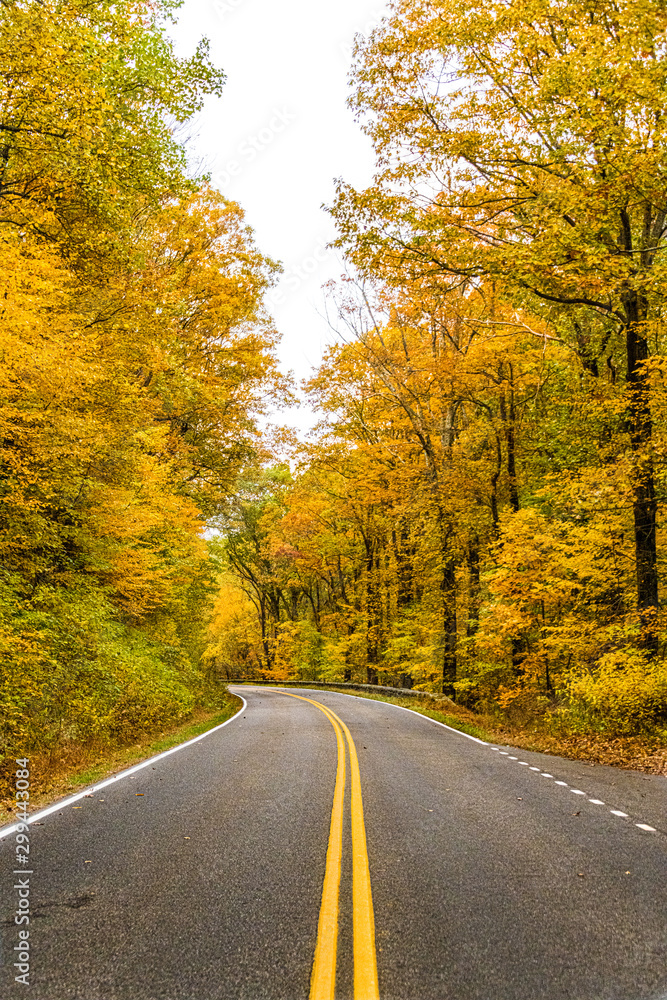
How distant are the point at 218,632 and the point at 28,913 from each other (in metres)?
50.7

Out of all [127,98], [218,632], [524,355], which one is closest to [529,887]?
[127,98]

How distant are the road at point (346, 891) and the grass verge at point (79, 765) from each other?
0.58 metres

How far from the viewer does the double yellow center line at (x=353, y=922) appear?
3.03 meters

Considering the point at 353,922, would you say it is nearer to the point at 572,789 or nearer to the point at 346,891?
the point at 346,891

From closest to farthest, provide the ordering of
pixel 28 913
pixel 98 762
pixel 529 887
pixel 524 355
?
pixel 28 913
pixel 529 887
pixel 98 762
pixel 524 355

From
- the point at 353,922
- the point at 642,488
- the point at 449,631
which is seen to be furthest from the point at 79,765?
the point at 449,631

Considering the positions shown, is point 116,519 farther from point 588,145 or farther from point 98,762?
point 588,145

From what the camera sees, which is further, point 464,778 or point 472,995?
point 464,778

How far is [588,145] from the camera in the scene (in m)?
9.80

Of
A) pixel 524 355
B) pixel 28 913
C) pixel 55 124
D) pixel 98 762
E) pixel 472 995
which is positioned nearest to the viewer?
pixel 472 995

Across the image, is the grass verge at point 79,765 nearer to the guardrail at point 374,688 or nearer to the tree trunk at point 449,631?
the guardrail at point 374,688

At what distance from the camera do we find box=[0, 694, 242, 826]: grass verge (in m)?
7.08

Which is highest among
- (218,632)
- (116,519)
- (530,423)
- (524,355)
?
(524,355)

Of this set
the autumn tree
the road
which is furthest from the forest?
the road
